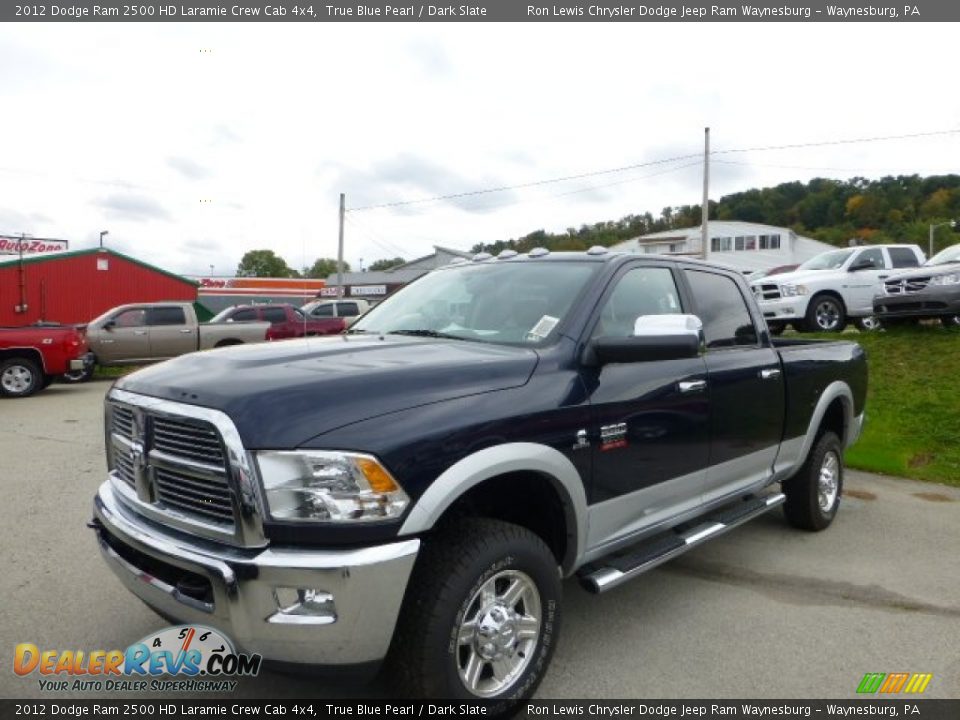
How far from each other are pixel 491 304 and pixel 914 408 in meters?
7.08

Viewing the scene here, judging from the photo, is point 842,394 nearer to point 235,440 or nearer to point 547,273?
point 547,273

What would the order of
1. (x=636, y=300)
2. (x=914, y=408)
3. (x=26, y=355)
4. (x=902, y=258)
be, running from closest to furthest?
(x=636, y=300), (x=914, y=408), (x=26, y=355), (x=902, y=258)

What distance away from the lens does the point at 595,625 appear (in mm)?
3592

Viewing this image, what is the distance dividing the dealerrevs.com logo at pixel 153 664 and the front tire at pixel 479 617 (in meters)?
0.54

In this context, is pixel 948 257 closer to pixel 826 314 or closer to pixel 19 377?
pixel 826 314

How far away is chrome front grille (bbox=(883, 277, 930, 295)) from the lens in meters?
11.1

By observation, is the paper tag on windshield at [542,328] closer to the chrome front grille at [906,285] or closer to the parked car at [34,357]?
the chrome front grille at [906,285]

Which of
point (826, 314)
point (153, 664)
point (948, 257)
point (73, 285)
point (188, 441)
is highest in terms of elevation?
point (948, 257)

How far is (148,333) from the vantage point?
16484mm

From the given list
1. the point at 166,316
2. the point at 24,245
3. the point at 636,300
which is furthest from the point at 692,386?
the point at 24,245

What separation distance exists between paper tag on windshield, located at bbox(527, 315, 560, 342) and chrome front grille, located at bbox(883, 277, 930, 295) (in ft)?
33.7

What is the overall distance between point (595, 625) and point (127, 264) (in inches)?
1475

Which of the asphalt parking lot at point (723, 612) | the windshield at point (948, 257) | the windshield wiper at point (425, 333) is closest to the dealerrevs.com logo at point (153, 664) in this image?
the asphalt parking lot at point (723, 612)

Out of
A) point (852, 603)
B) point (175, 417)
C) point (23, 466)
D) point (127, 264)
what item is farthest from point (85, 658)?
point (127, 264)
